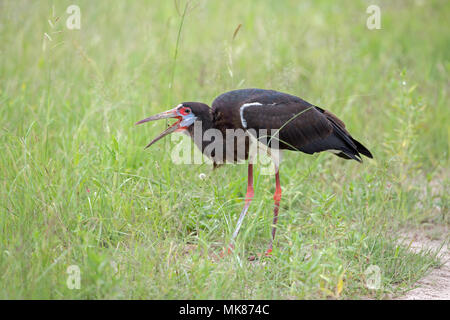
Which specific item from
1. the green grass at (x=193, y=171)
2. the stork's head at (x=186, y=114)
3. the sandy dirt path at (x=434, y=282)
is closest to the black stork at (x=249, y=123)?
the stork's head at (x=186, y=114)

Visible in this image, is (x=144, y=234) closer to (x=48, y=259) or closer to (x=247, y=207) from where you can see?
(x=48, y=259)

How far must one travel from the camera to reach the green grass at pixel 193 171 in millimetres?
3582

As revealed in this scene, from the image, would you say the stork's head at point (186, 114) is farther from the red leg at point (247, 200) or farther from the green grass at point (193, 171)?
the red leg at point (247, 200)

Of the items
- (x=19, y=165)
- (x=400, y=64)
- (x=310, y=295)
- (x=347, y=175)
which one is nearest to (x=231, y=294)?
(x=310, y=295)

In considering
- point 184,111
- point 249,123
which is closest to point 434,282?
point 249,123

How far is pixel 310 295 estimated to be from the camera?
11.6ft

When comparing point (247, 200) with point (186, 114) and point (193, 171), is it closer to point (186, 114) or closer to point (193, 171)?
point (193, 171)

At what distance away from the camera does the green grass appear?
3.58m

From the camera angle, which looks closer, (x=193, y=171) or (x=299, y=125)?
(x=299, y=125)

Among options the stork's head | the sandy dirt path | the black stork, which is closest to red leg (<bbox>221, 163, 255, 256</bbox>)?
the black stork

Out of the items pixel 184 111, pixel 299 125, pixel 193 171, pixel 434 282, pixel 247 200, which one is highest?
pixel 184 111

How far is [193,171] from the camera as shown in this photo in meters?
5.01

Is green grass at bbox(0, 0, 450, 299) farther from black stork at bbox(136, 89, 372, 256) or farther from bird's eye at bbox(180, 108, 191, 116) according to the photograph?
bird's eye at bbox(180, 108, 191, 116)

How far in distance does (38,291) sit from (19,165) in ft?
4.72
